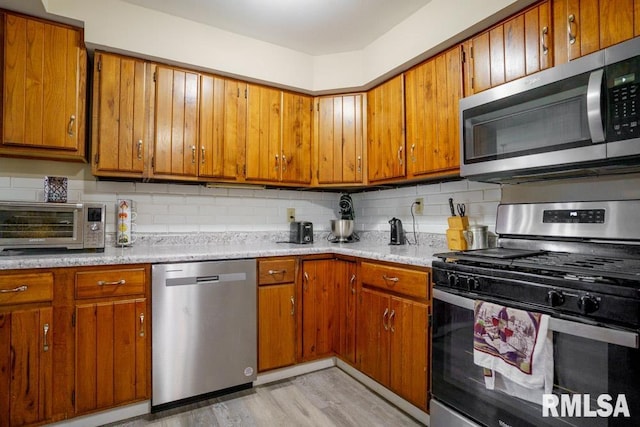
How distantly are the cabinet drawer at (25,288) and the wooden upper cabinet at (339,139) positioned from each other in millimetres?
1915

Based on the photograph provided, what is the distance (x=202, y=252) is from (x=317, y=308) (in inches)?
36.3

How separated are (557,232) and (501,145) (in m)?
0.51

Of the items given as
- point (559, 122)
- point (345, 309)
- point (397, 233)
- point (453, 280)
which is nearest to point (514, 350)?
point (453, 280)

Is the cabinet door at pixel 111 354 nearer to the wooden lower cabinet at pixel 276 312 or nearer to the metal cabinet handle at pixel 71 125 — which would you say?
the wooden lower cabinet at pixel 276 312

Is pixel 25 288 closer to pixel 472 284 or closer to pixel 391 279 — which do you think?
pixel 391 279

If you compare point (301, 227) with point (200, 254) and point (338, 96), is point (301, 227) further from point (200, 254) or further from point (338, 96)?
point (338, 96)

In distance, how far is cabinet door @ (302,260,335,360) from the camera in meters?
2.38

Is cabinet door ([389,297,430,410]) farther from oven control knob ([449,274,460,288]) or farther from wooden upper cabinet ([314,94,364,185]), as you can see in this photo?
wooden upper cabinet ([314,94,364,185])

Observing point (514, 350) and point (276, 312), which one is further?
point (276, 312)

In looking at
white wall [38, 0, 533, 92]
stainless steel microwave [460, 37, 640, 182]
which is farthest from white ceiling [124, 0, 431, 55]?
stainless steel microwave [460, 37, 640, 182]

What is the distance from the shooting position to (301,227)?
2.72 m

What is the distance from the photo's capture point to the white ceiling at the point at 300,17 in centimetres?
212

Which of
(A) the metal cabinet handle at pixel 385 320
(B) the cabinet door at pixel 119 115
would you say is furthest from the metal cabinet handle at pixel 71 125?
(A) the metal cabinet handle at pixel 385 320

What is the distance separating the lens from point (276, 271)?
2270 millimetres
